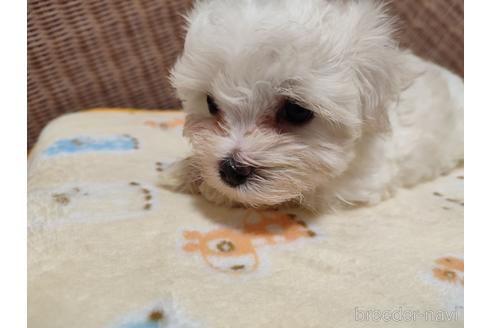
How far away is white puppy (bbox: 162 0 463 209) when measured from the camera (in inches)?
48.5

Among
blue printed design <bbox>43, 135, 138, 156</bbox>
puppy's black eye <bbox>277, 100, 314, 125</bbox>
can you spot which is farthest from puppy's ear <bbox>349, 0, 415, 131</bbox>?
blue printed design <bbox>43, 135, 138, 156</bbox>

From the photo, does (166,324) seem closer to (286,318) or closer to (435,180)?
(286,318)

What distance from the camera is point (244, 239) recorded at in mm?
1329

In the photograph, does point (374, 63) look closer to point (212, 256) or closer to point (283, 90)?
point (283, 90)

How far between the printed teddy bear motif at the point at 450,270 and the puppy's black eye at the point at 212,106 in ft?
2.53

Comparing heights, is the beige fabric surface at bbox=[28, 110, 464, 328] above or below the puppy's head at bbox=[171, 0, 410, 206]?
below

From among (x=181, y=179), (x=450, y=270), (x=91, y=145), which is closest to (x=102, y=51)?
(x=91, y=145)

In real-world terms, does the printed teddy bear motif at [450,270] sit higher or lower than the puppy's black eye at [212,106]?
lower

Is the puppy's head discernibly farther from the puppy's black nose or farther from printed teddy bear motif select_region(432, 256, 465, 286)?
printed teddy bear motif select_region(432, 256, 465, 286)

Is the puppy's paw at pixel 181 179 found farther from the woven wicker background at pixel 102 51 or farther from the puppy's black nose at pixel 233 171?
the woven wicker background at pixel 102 51

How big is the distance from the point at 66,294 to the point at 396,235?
954 millimetres

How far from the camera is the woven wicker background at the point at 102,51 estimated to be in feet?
6.58

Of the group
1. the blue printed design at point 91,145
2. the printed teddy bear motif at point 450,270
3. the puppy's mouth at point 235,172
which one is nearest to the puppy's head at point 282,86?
the puppy's mouth at point 235,172

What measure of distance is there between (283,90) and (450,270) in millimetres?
669
